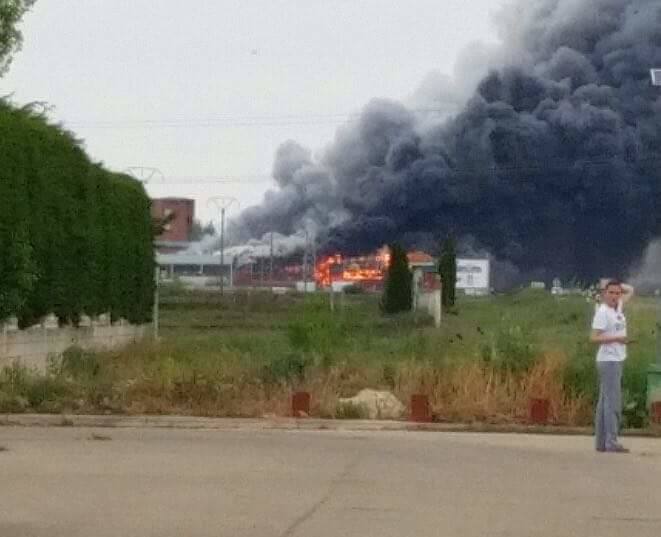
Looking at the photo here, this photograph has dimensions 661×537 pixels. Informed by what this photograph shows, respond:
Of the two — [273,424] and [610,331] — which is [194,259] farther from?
[610,331]

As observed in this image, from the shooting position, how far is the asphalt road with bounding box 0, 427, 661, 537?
986 cm

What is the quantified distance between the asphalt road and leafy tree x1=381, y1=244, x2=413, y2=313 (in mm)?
36167

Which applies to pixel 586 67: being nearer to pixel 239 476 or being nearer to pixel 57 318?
pixel 57 318

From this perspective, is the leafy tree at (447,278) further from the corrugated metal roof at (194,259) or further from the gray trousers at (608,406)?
the corrugated metal roof at (194,259)

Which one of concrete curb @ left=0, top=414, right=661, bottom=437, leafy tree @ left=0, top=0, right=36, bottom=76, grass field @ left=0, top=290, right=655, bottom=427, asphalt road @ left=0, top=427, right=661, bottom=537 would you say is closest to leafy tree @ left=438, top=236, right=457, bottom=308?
leafy tree @ left=0, top=0, right=36, bottom=76

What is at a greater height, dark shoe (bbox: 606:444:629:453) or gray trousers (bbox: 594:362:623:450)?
gray trousers (bbox: 594:362:623:450)

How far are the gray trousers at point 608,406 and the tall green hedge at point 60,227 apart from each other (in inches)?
452

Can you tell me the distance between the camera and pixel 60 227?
2628 centimetres

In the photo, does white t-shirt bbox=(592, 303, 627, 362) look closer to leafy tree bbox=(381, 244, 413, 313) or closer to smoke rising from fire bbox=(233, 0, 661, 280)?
leafy tree bbox=(381, 244, 413, 313)

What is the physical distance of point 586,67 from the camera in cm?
12744

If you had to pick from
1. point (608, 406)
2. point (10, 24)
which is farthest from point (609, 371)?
point (10, 24)

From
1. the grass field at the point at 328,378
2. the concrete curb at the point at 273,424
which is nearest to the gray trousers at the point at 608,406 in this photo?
the concrete curb at the point at 273,424

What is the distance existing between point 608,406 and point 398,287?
127 ft

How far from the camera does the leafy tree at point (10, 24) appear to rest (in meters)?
28.5
